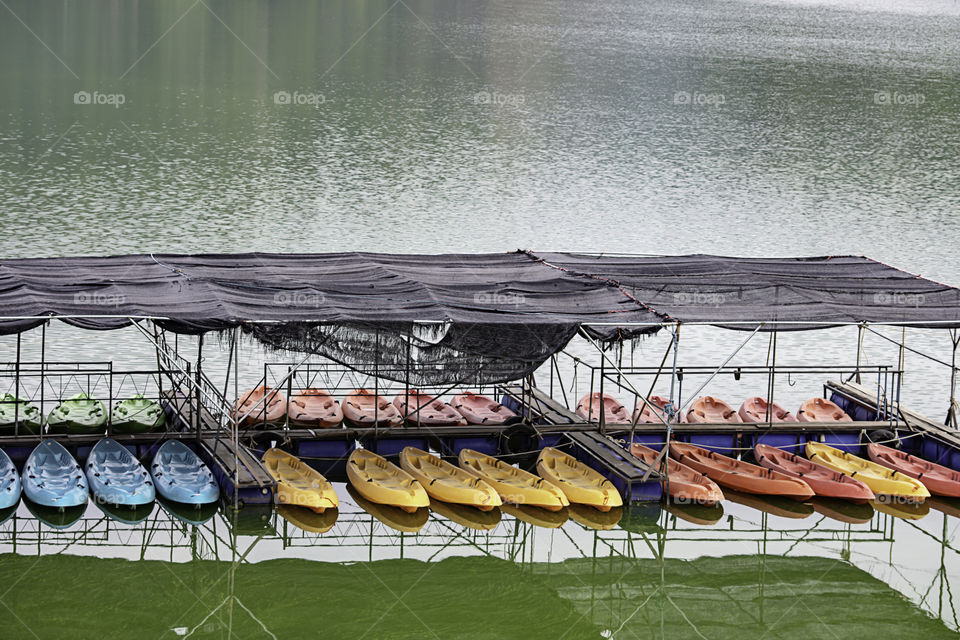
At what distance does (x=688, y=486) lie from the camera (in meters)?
22.0

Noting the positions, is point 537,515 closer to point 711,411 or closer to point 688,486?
point 688,486

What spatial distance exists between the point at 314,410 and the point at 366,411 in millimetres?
983

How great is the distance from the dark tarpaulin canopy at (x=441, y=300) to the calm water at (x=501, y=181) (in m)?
3.02

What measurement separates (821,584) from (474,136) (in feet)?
135

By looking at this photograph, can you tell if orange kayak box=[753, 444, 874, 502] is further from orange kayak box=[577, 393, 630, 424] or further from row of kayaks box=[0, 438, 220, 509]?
row of kayaks box=[0, 438, 220, 509]

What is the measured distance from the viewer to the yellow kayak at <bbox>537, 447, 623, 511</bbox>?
21.6 m

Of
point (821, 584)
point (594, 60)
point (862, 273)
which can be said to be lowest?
point (821, 584)

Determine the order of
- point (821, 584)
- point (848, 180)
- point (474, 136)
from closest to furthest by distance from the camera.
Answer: point (821, 584) → point (848, 180) → point (474, 136)

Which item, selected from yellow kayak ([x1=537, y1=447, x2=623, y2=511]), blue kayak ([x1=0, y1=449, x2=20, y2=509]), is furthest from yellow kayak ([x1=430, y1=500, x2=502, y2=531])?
blue kayak ([x1=0, y1=449, x2=20, y2=509])

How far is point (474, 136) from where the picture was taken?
58875 millimetres

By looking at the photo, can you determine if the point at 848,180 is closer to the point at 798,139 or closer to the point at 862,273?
the point at 798,139

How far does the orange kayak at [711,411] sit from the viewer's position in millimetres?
26000

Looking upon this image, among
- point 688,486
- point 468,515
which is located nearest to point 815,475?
point 688,486

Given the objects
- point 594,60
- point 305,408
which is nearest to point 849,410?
point 305,408
